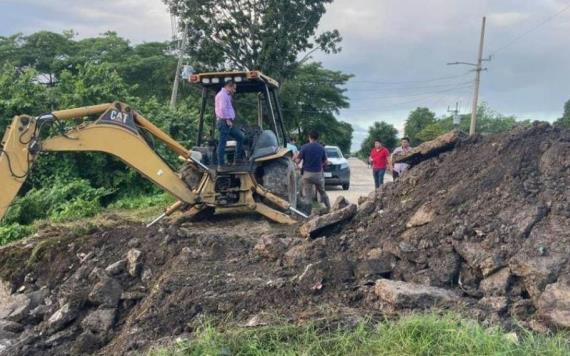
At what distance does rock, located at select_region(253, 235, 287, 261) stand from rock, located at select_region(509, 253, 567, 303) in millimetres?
2217

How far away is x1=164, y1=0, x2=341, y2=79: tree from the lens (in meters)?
25.3

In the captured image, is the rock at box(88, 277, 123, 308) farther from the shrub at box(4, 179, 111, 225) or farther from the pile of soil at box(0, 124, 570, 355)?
the shrub at box(4, 179, 111, 225)

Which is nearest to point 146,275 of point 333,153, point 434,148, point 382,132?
point 434,148

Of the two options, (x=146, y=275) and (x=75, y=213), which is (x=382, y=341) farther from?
(x=75, y=213)

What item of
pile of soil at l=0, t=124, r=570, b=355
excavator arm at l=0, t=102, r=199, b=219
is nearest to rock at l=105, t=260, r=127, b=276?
pile of soil at l=0, t=124, r=570, b=355

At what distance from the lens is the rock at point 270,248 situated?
20.9 ft

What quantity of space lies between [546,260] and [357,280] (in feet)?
5.08

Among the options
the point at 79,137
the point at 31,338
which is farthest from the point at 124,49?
the point at 31,338

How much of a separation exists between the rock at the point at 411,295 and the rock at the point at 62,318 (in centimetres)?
278

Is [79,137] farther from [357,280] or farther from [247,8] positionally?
[247,8]

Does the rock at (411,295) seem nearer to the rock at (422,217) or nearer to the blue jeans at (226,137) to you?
the rock at (422,217)

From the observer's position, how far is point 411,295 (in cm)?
498

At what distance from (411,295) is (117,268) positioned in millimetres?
3022

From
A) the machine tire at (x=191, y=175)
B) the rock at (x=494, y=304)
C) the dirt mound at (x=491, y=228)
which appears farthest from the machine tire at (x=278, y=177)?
the rock at (x=494, y=304)
